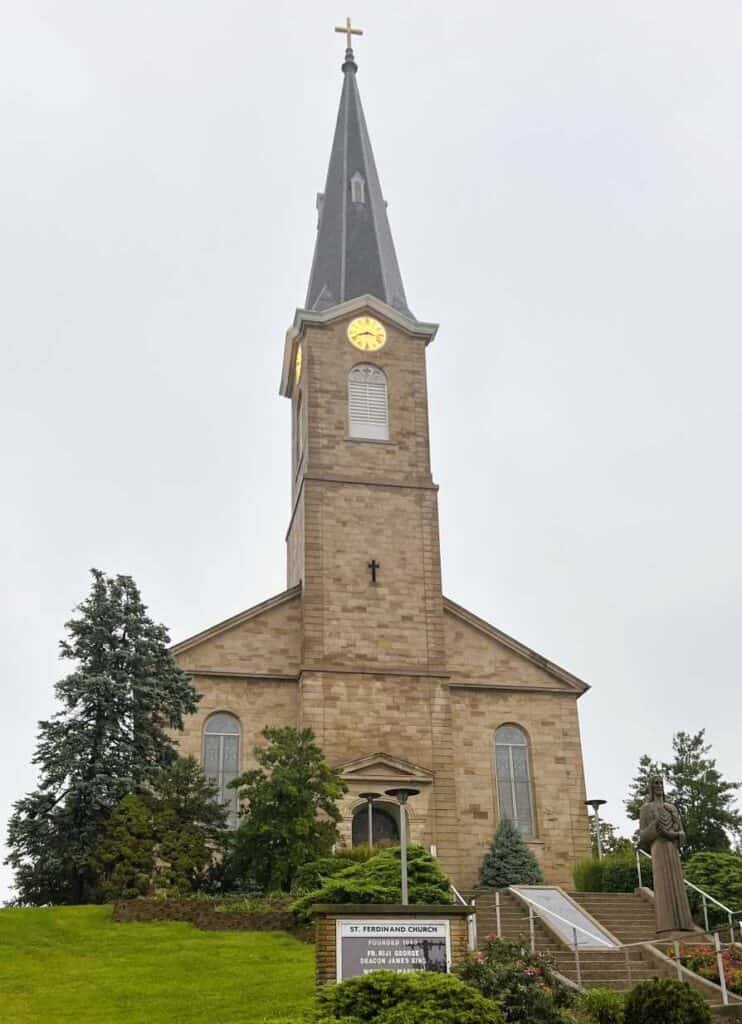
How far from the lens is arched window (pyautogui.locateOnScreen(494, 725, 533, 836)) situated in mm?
34781

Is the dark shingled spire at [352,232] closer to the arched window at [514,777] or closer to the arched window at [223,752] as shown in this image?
the arched window at [514,777]

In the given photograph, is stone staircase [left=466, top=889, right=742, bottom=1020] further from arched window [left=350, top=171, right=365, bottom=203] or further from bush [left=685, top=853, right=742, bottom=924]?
arched window [left=350, top=171, right=365, bottom=203]

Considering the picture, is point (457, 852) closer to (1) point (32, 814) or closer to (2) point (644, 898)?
(2) point (644, 898)

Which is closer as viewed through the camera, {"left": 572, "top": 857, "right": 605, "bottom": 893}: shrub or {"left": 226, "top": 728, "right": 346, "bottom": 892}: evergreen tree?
{"left": 226, "top": 728, "right": 346, "bottom": 892}: evergreen tree

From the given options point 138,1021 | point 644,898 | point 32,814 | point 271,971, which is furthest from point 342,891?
point 32,814

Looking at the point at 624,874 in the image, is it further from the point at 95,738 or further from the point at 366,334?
the point at 366,334

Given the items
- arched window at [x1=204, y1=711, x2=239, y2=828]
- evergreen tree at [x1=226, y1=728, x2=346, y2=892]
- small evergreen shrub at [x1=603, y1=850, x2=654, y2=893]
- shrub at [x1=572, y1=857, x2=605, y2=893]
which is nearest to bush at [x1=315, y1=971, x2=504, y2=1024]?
evergreen tree at [x1=226, y1=728, x2=346, y2=892]

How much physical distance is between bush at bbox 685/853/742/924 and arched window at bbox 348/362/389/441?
16949mm

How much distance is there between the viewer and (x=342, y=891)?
2209cm

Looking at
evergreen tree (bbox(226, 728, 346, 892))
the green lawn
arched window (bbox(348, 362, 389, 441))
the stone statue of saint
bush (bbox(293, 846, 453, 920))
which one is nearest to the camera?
the green lawn

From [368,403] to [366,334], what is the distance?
257 centimetres

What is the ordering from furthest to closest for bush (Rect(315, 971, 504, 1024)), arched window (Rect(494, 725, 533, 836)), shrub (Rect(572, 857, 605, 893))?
arched window (Rect(494, 725, 533, 836)) < shrub (Rect(572, 857, 605, 893)) < bush (Rect(315, 971, 504, 1024))

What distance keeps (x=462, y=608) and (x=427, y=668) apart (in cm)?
260

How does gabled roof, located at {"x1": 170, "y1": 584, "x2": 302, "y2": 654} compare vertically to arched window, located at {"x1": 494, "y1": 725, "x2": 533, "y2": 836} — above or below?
above
